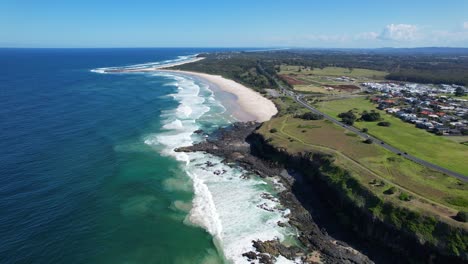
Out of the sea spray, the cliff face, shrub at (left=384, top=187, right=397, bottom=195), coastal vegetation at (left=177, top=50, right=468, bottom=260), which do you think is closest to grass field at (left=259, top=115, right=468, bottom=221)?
coastal vegetation at (left=177, top=50, right=468, bottom=260)

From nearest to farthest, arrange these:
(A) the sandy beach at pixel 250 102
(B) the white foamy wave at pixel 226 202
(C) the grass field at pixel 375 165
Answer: (B) the white foamy wave at pixel 226 202
(C) the grass field at pixel 375 165
(A) the sandy beach at pixel 250 102

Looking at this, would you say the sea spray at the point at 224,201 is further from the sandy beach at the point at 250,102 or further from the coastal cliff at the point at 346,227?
the sandy beach at the point at 250,102

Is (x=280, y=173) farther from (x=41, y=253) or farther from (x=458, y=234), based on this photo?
(x=41, y=253)

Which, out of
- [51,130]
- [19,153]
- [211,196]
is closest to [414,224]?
[211,196]

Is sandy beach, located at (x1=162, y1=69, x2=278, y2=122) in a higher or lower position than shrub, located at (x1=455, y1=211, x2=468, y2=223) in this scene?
lower

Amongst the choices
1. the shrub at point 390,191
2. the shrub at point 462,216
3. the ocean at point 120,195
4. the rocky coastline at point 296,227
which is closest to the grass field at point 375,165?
the shrub at point 390,191

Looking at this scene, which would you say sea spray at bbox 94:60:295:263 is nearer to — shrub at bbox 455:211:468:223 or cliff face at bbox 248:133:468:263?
cliff face at bbox 248:133:468:263
